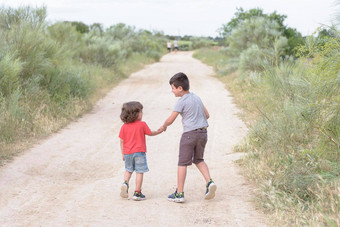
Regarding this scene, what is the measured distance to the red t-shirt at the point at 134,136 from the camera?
5668 mm

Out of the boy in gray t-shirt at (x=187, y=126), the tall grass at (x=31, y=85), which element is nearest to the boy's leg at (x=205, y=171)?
the boy in gray t-shirt at (x=187, y=126)

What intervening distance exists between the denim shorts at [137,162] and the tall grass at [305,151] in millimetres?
1409

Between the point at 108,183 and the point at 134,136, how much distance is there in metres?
1.13

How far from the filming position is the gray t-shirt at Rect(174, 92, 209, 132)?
556 centimetres

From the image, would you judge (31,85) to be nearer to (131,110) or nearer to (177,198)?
(131,110)

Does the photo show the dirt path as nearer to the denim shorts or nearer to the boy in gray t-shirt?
the boy in gray t-shirt

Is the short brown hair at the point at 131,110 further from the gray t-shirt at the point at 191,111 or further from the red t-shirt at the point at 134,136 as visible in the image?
the gray t-shirt at the point at 191,111

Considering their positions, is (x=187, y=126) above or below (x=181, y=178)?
above

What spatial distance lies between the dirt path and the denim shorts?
38cm

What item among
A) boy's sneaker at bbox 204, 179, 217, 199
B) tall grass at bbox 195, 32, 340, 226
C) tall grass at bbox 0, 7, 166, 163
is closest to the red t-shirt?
boy's sneaker at bbox 204, 179, 217, 199

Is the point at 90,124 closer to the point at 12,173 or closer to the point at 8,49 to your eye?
the point at 8,49

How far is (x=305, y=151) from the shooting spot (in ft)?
18.9

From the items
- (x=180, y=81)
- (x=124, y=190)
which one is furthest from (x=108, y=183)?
(x=180, y=81)

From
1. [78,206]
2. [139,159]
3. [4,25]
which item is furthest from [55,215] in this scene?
[4,25]
